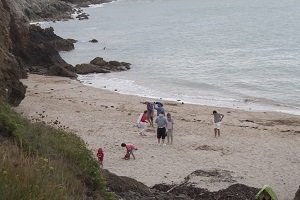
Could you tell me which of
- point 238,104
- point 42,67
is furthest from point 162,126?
point 42,67

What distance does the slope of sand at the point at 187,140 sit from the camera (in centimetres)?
1315

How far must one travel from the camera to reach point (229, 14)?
331 ft

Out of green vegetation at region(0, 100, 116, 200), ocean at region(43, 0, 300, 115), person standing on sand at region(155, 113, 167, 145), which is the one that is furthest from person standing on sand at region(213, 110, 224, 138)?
green vegetation at region(0, 100, 116, 200)

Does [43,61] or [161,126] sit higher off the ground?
[43,61]

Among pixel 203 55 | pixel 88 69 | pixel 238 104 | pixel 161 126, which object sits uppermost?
pixel 203 55

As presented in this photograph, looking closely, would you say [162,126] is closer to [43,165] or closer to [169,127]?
[169,127]

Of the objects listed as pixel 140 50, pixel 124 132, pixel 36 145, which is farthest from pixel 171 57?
pixel 36 145

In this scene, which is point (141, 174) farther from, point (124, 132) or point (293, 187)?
point (124, 132)

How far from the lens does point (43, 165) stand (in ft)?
16.6

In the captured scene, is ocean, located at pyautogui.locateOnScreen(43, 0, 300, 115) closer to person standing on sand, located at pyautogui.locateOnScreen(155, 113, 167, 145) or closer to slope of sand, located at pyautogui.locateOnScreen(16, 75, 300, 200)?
slope of sand, located at pyautogui.locateOnScreen(16, 75, 300, 200)

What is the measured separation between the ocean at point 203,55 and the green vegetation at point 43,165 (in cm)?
2003

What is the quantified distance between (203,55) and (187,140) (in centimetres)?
3262

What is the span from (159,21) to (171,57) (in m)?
45.0

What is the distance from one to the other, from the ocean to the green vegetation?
789 inches
